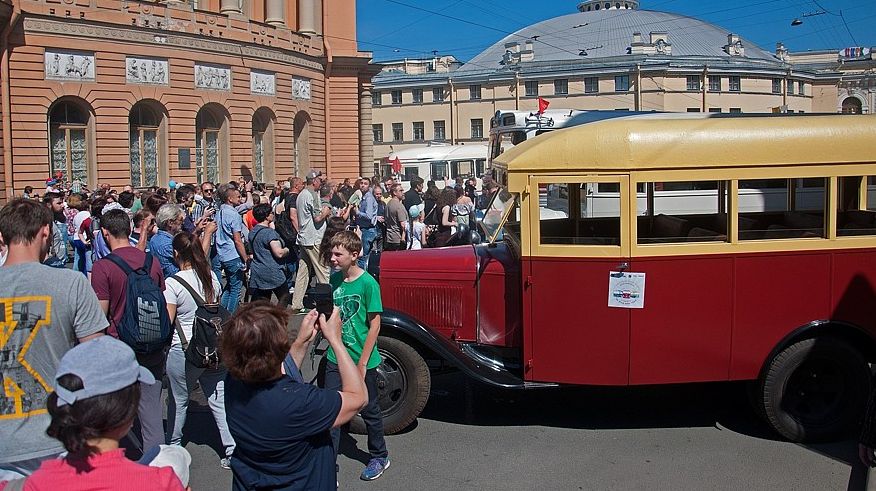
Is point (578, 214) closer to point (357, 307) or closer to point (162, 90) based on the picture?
point (357, 307)

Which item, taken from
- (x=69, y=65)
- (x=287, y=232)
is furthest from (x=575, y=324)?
(x=69, y=65)

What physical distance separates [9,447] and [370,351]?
8.48ft

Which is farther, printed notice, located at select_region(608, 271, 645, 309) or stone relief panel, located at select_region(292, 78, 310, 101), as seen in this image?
→ stone relief panel, located at select_region(292, 78, 310, 101)

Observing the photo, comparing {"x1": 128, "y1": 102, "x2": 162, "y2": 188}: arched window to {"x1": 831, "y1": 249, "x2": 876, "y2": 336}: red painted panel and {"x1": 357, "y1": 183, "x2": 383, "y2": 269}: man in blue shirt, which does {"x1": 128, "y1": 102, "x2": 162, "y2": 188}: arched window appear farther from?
{"x1": 831, "y1": 249, "x2": 876, "y2": 336}: red painted panel

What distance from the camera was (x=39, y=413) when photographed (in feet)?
12.0

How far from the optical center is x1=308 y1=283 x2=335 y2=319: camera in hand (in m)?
4.48

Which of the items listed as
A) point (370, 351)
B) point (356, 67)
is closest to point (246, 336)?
point (370, 351)

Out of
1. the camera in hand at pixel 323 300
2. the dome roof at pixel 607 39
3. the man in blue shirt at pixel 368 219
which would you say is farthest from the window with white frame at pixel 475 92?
the camera in hand at pixel 323 300

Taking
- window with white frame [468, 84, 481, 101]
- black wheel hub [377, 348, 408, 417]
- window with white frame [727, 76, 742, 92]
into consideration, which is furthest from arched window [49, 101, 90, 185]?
window with white frame [727, 76, 742, 92]

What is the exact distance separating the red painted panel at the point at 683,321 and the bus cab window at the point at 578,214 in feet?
3.17

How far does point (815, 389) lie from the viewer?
262 inches

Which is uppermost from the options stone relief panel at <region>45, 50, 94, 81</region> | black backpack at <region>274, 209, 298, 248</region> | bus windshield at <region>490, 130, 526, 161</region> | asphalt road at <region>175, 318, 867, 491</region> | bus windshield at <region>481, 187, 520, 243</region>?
stone relief panel at <region>45, 50, 94, 81</region>

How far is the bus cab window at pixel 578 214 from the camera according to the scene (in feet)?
24.1

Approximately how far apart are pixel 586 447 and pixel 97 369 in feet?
15.8
